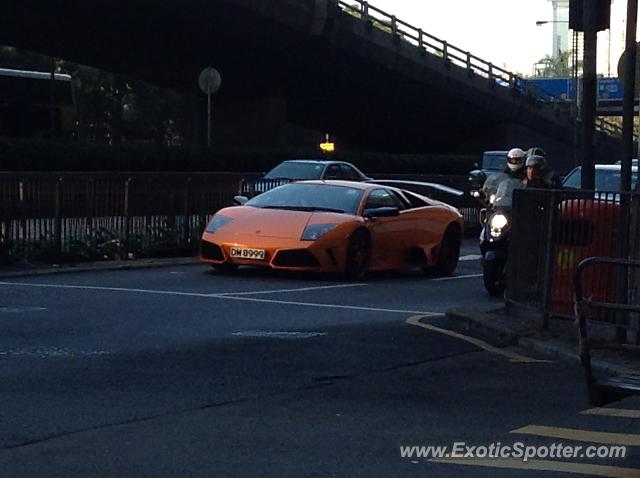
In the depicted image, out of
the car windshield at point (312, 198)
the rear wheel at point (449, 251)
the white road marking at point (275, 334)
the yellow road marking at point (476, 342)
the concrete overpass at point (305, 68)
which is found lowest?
the yellow road marking at point (476, 342)

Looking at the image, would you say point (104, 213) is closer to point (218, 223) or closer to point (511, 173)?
point (218, 223)

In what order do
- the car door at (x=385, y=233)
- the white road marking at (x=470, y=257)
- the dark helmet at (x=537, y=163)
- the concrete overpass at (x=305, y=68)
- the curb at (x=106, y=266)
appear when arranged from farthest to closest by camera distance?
the concrete overpass at (x=305, y=68), the white road marking at (x=470, y=257), the car door at (x=385, y=233), the curb at (x=106, y=266), the dark helmet at (x=537, y=163)

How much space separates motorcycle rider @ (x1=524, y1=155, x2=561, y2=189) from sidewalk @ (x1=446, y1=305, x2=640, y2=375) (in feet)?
9.35

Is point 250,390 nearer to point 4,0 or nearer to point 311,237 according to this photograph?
point 311,237

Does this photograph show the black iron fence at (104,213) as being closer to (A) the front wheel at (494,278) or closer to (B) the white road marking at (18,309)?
(B) the white road marking at (18,309)

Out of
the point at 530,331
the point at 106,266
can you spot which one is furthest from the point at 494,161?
the point at 530,331

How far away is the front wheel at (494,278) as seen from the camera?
662 inches

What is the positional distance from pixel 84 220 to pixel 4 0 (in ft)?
72.3

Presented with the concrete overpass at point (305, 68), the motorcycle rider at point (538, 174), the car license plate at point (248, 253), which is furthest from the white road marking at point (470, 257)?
the concrete overpass at point (305, 68)

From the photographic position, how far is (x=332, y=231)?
17.6 metres

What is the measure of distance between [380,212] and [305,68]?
110 feet

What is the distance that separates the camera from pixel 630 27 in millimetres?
12445

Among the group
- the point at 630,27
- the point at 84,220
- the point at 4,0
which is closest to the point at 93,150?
the point at 4,0

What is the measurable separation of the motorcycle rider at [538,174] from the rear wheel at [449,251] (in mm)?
3649
